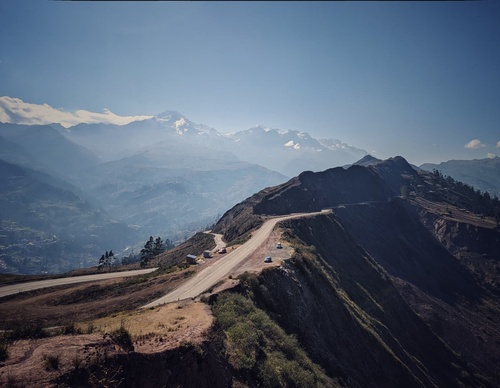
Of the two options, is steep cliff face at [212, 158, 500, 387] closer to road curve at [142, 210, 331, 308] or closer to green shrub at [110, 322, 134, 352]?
road curve at [142, 210, 331, 308]

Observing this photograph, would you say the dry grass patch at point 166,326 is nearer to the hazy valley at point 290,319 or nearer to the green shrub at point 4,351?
the hazy valley at point 290,319

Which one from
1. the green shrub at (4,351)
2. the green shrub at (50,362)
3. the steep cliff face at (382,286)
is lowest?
the steep cliff face at (382,286)

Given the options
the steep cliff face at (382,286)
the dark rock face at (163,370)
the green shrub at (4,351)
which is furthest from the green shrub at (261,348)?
the green shrub at (4,351)

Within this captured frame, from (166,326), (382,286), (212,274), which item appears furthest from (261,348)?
(382,286)

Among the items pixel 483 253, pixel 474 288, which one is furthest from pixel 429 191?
pixel 474 288

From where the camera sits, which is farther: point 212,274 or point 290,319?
point 212,274

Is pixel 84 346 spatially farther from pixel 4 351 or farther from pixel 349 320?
pixel 349 320

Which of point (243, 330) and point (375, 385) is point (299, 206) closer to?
point (375, 385)

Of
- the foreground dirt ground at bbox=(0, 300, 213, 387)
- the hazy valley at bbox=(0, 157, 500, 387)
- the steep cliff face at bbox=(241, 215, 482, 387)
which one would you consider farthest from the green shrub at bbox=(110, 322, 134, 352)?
→ the steep cliff face at bbox=(241, 215, 482, 387)

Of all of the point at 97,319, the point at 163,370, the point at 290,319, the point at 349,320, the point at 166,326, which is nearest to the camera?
the point at 163,370
